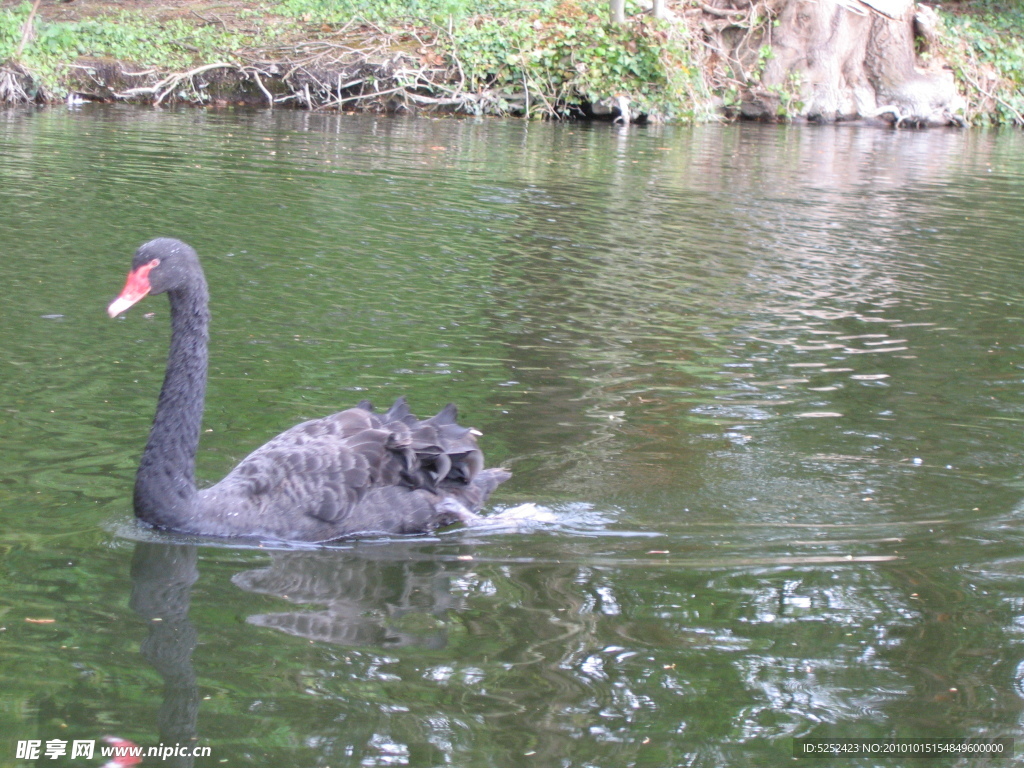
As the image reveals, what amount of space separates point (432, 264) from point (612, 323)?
1.83 meters

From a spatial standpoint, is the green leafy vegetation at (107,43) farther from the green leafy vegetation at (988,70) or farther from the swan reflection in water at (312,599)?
the swan reflection in water at (312,599)

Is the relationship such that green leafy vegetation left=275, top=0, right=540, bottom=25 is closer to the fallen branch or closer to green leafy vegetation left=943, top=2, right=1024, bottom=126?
the fallen branch

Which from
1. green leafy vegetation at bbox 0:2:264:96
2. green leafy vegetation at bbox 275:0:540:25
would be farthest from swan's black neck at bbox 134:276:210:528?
green leafy vegetation at bbox 275:0:540:25

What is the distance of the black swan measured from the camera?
4156 millimetres

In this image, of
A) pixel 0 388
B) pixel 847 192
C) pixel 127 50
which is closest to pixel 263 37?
pixel 127 50

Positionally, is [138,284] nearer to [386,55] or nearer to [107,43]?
[107,43]

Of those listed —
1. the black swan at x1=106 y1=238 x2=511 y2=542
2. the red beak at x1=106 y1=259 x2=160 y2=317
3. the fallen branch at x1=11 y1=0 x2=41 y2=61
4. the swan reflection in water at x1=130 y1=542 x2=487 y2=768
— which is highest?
the fallen branch at x1=11 y1=0 x2=41 y2=61

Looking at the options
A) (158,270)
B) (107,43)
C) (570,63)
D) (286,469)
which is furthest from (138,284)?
(570,63)

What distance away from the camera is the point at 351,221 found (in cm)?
1023

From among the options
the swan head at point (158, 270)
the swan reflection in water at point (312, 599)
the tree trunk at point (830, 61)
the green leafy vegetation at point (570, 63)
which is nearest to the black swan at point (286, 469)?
the swan head at point (158, 270)

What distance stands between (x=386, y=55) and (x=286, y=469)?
56.7ft

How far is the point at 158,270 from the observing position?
4.14m

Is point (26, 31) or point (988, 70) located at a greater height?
point (988, 70)

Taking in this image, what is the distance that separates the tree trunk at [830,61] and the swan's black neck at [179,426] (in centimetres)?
2054
